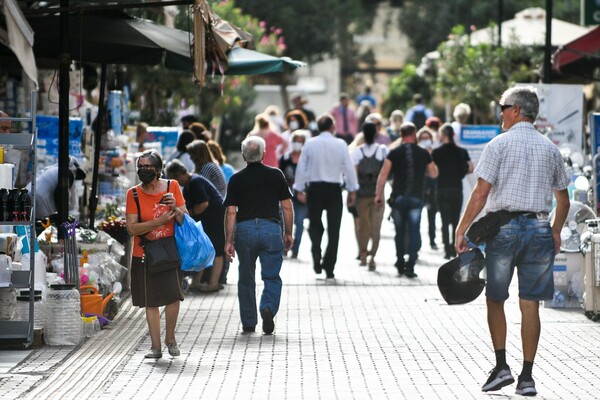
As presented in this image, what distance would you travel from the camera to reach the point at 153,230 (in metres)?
10.8

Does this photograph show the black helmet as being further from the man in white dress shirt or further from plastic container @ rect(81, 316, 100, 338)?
the man in white dress shirt

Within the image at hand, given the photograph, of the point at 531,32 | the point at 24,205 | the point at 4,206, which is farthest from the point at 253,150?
the point at 531,32

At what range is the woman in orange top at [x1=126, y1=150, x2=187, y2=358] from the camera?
10734 millimetres

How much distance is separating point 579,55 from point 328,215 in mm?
4711

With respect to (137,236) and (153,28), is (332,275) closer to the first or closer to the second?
(153,28)

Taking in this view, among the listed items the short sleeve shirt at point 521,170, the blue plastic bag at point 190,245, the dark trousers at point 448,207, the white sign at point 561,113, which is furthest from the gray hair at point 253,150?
the dark trousers at point 448,207

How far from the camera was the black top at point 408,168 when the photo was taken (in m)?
17.4

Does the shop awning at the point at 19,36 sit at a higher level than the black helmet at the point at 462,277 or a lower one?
higher

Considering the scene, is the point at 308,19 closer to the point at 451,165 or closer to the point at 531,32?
the point at 531,32

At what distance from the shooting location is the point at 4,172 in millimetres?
11641

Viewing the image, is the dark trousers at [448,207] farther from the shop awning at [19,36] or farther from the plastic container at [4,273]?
the plastic container at [4,273]

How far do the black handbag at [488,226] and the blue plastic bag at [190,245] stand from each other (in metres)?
2.39

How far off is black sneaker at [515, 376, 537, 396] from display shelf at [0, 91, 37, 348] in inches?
154

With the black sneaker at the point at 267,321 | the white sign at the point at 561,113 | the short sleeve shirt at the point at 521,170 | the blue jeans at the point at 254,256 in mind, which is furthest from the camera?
the white sign at the point at 561,113
